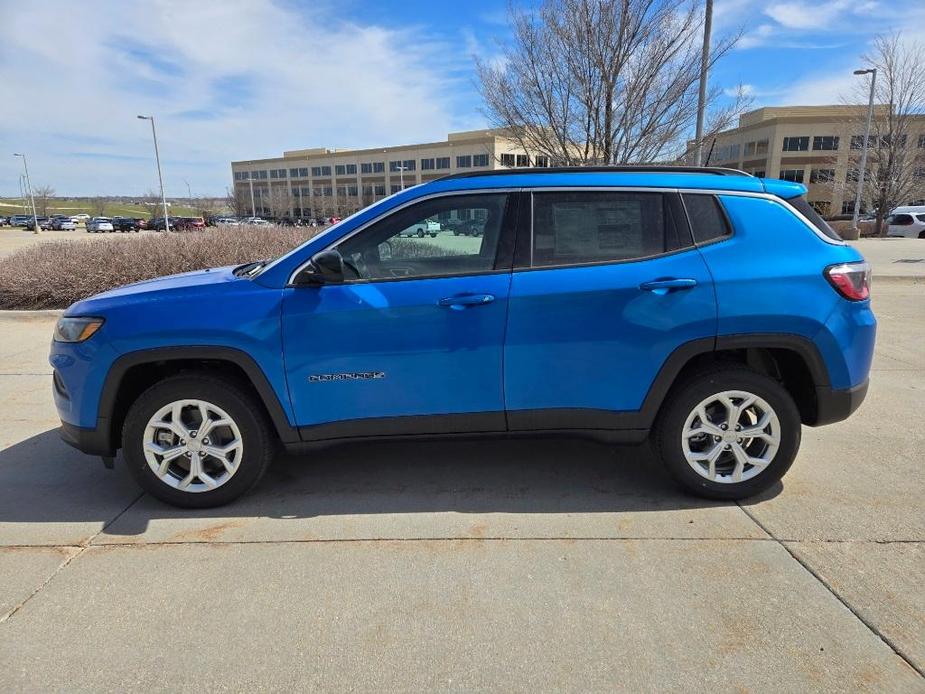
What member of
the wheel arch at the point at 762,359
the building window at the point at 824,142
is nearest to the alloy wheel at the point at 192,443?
the wheel arch at the point at 762,359

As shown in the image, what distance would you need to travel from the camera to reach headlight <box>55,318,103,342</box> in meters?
3.19

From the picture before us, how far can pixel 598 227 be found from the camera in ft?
10.6

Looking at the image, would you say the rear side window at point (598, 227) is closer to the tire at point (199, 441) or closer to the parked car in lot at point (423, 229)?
the parked car in lot at point (423, 229)

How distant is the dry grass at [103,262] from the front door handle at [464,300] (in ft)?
23.8

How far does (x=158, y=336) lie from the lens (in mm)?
3125

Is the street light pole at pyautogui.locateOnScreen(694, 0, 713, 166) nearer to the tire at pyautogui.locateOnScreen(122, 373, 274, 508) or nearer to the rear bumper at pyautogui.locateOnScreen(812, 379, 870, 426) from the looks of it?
the rear bumper at pyautogui.locateOnScreen(812, 379, 870, 426)

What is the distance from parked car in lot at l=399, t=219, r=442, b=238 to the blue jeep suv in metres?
0.02

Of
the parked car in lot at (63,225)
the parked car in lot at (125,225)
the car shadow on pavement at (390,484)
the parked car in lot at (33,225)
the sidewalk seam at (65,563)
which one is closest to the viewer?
the sidewalk seam at (65,563)

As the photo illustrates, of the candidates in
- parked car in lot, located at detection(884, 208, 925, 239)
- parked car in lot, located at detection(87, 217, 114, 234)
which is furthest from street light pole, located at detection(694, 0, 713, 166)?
parked car in lot, located at detection(87, 217, 114, 234)

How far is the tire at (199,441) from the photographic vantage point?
3.22 meters

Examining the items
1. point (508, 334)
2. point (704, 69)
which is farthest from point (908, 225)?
point (508, 334)

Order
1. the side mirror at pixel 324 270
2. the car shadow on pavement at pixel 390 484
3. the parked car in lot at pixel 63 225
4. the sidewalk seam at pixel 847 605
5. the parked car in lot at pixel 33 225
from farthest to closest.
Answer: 1. the parked car in lot at pixel 63 225
2. the parked car in lot at pixel 33 225
3. the car shadow on pavement at pixel 390 484
4. the side mirror at pixel 324 270
5. the sidewalk seam at pixel 847 605

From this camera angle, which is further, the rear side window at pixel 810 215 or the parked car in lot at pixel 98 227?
the parked car in lot at pixel 98 227

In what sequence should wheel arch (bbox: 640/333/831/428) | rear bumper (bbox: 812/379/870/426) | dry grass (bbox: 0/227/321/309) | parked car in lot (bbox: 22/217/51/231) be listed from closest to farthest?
wheel arch (bbox: 640/333/831/428)
rear bumper (bbox: 812/379/870/426)
dry grass (bbox: 0/227/321/309)
parked car in lot (bbox: 22/217/51/231)
